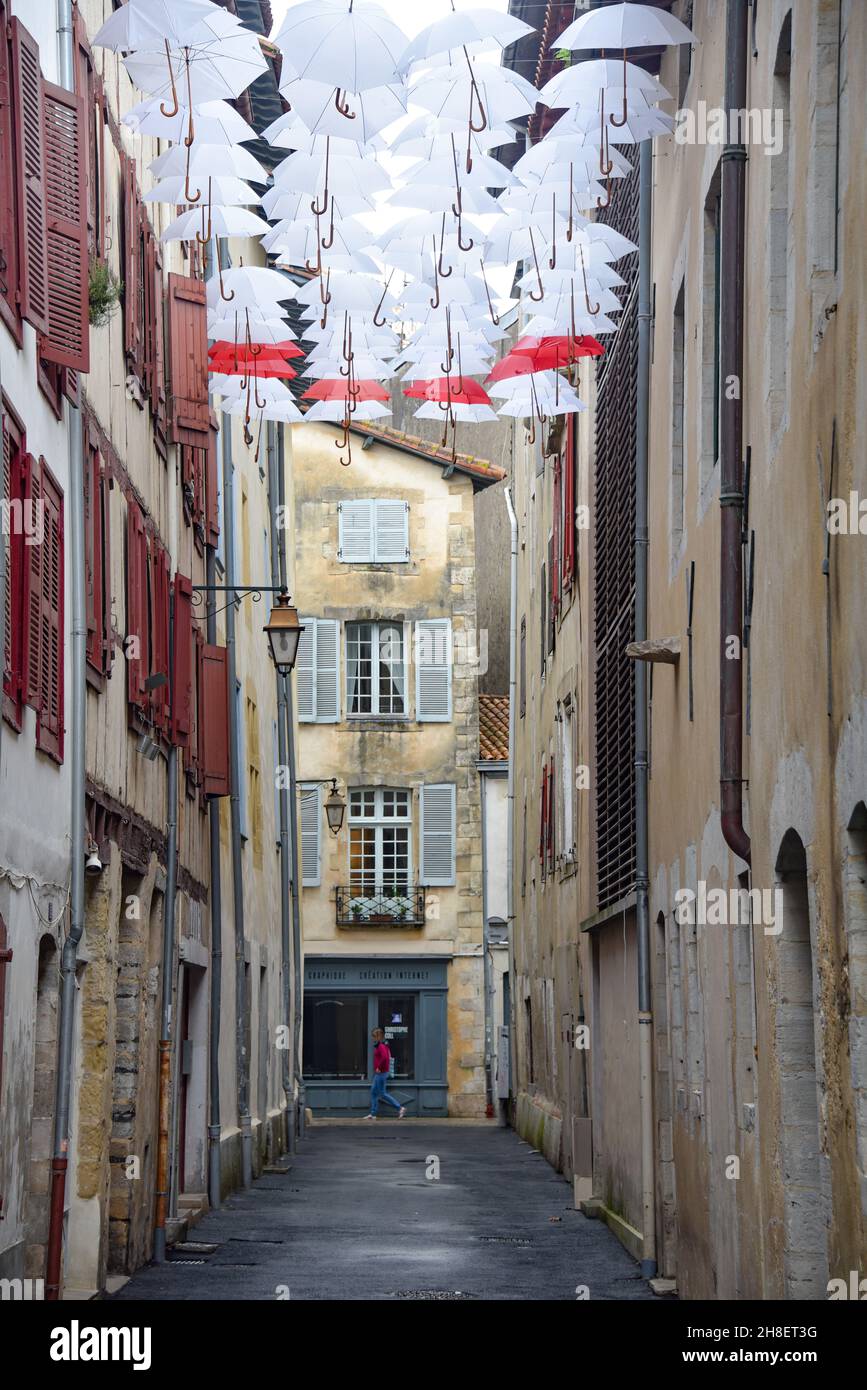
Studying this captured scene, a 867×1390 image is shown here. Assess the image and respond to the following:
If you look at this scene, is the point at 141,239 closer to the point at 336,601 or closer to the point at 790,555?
the point at 790,555

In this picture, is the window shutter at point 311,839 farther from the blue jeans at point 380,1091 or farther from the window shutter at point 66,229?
the window shutter at point 66,229

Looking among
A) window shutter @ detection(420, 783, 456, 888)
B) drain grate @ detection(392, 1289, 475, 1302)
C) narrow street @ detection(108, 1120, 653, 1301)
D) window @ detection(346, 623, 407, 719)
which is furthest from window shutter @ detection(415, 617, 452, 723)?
drain grate @ detection(392, 1289, 475, 1302)

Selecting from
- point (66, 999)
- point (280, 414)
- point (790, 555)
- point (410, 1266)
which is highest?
point (280, 414)

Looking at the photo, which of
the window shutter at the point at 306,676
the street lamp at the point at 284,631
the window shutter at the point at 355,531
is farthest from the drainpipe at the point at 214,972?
the window shutter at the point at 355,531

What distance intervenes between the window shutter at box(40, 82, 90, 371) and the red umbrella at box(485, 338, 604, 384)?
4.36m

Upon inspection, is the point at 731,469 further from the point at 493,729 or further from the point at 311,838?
the point at 493,729

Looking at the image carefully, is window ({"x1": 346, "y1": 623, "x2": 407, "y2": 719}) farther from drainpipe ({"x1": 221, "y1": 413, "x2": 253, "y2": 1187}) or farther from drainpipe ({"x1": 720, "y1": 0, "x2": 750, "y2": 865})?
drainpipe ({"x1": 720, "y1": 0, "x2": 750, "y2": 865})

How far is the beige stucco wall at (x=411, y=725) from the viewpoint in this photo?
37.8m

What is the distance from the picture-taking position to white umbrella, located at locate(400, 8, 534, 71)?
35.6 ft
